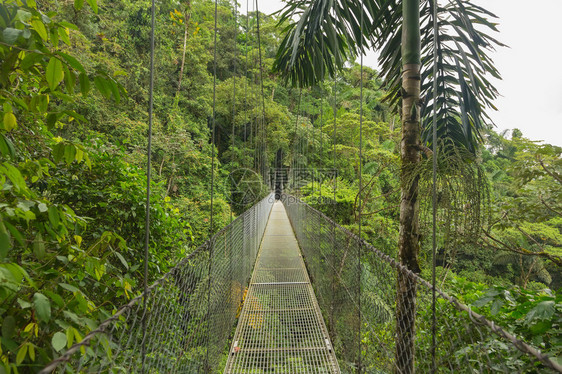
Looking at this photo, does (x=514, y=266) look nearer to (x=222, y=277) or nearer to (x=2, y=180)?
(x=222, y=277)

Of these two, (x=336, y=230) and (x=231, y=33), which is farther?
(x=231, y=33)

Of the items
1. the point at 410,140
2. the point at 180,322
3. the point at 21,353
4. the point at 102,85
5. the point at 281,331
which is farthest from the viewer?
the point at 281,331

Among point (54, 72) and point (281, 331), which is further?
point (281, 331)

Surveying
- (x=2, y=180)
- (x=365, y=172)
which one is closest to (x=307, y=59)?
(x=2, y=180)

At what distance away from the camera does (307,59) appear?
2566 mm

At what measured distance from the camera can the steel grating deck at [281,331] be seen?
178 cm

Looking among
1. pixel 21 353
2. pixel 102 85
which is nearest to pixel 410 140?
pixel 102 85

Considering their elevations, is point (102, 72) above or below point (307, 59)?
below

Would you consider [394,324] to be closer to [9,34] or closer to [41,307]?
[41,307]

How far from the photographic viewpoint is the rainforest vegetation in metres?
0.58

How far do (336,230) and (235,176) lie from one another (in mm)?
10001

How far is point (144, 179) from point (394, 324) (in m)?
1.80

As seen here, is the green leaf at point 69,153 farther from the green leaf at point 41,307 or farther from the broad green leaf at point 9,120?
the green leaf at point 41,307

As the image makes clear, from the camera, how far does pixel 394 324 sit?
4.97 ft
